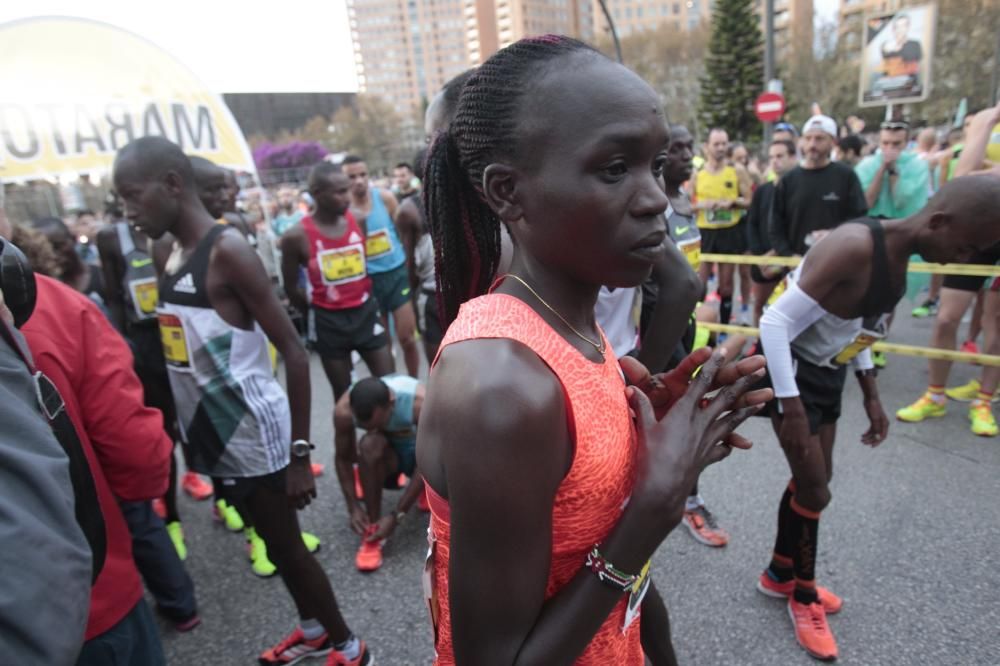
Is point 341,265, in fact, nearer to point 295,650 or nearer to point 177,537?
point 177,537

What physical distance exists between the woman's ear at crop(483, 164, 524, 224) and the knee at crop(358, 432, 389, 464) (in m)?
2.72

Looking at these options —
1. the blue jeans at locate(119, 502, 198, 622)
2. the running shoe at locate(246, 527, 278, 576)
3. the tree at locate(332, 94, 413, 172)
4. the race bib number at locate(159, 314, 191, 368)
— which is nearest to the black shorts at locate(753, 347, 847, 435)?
the race bib number at locate(159, 314, 191, 368)

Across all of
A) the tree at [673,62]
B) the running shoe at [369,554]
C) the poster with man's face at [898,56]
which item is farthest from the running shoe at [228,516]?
the tree at [673,62]

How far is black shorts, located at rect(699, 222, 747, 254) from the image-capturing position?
6.93m

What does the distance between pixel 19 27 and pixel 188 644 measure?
4.77 metres

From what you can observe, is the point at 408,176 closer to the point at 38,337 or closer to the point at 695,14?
the point at 38,337

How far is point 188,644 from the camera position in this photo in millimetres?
2764

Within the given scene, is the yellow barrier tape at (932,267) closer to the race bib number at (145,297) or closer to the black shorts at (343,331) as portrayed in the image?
the black shorts at (343,331)

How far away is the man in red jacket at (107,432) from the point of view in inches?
Answer: 57.4

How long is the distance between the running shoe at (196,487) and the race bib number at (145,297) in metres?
1.23

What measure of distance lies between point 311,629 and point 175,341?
1328 millimetres

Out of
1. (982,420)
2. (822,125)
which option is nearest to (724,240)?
(822,125)

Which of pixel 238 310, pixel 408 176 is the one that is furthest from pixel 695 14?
pixel 238 310

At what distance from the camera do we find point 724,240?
22.7ft
